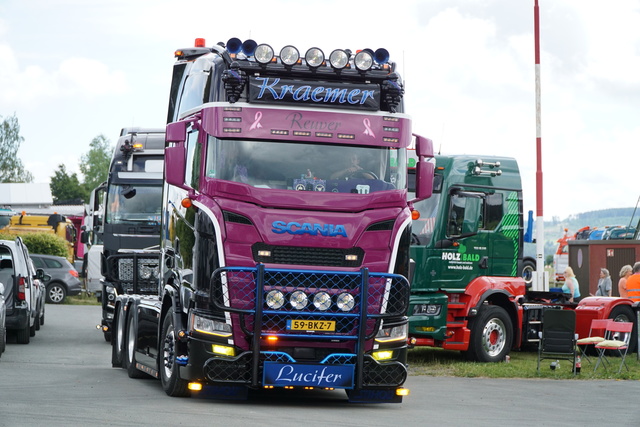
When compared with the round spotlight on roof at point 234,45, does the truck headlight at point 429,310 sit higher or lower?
lower

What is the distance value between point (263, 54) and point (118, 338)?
612 cm

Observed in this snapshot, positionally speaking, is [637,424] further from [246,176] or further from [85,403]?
[85,403]

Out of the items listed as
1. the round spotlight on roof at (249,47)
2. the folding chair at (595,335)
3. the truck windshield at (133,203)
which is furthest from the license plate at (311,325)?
the truck windshield at (133,203)

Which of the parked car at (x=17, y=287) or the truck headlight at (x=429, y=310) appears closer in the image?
the truck headlight at (x=429, y=310)

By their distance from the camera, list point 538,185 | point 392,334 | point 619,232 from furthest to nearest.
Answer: point 619,232 < point 538,185 < point 392,334

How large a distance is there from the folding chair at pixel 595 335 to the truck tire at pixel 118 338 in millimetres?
6817

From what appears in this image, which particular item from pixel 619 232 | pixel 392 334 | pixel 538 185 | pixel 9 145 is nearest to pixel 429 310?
pixel 392 334

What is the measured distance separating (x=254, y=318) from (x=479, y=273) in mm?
7863

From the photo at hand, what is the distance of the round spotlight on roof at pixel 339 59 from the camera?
11.6 meters

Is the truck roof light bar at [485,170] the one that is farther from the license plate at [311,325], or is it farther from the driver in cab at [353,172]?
the license plate at [311,325]

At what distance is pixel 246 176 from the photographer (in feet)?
37.2

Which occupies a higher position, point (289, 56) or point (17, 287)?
point (289, 56)

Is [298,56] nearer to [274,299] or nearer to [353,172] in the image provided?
[353,172]

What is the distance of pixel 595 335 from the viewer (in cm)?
2025
